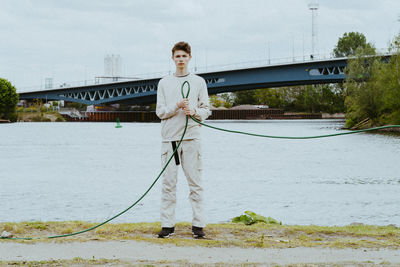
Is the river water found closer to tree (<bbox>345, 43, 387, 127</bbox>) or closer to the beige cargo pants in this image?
the beige cargo pants

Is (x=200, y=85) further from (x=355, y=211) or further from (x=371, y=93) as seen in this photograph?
(x=371, y=93)

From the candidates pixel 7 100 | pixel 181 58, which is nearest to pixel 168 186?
pixel 181 58

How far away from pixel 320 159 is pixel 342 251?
23.3 m

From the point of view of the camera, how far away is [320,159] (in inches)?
1121

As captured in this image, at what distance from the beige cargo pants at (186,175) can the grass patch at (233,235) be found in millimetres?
256

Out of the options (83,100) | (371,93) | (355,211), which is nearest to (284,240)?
(355,211)

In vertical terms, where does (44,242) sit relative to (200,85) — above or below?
below

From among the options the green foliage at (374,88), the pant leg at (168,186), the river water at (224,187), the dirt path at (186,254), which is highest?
the green foliage at (374,88)

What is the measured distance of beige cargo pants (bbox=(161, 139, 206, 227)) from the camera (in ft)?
21.5

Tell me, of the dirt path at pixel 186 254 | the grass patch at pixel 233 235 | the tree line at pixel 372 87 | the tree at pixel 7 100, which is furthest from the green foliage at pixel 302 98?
the dirt path at pixel 186 254

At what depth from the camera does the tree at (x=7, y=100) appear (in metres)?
87.9

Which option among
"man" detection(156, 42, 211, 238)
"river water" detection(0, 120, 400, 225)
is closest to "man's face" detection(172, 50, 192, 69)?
"man" detection(156, 42, 211, 238)

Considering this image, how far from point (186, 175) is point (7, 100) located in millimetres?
88041

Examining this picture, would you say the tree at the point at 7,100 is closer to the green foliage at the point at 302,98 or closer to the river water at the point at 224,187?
the green foliage at the point at 302,98
